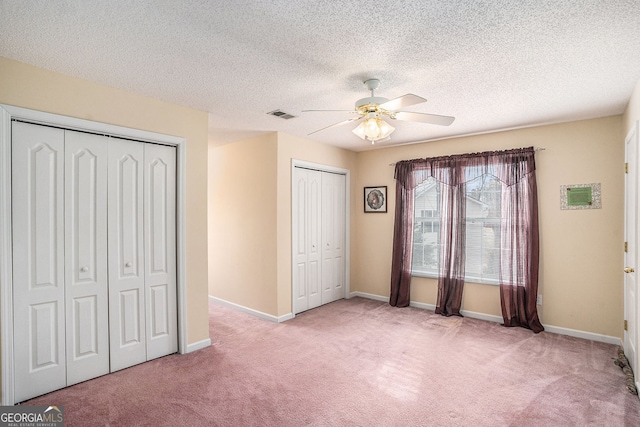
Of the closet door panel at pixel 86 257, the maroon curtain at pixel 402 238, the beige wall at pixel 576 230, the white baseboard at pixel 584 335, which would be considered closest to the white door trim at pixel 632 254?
the white baseboard at pixel 584 335

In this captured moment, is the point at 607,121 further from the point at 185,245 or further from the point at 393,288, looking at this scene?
the point at 185,245

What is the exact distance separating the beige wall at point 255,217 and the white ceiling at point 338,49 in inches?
47.7

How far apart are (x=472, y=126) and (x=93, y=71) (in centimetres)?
392

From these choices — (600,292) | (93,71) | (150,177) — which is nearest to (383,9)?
(93,71)

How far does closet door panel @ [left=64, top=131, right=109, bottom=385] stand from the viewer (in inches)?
108

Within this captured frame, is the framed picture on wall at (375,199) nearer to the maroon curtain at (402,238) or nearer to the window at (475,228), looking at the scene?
the maroon curtain at (402,238)

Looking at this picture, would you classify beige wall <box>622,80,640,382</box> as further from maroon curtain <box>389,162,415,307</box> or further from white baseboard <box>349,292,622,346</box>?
maroon curtain <box>389,162,415,307</box>

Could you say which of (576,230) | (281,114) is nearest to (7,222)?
(281,114)

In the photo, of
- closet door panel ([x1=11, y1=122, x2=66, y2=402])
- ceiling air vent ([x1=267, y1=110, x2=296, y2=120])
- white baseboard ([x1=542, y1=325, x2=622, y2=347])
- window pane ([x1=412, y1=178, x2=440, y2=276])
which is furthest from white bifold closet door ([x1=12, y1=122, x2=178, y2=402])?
white baseboard ([x1=542, y1=325, x2=622, y2=347])

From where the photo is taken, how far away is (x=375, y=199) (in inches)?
219

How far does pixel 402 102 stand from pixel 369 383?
2240 millimetres

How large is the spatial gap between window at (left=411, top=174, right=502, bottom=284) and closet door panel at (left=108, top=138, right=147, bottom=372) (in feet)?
12.1

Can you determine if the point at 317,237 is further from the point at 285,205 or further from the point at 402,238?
the point at 402,238

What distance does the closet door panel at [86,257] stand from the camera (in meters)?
2.73
